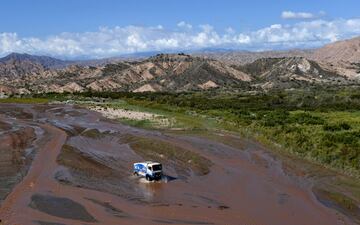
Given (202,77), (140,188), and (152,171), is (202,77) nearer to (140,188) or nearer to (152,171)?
A: (152,171)

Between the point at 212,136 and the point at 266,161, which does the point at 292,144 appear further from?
the point at 212,136

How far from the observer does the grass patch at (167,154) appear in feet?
128

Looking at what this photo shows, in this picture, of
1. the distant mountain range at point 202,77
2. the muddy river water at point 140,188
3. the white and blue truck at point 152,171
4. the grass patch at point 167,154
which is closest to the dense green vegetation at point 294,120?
the muddy river water at point 140,188

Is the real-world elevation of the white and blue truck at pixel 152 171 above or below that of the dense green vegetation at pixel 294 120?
above

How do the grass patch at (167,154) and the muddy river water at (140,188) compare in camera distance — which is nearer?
the muddy river water at (140,188)

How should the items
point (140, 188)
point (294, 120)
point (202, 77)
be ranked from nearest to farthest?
point (140, 188)
point (294, 120)
point (202, 77)

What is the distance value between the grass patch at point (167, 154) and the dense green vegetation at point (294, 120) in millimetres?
8628

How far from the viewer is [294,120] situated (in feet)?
211

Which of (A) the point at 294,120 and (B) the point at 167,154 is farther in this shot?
(A) the point at 294,120

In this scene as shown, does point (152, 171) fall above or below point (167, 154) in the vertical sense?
above

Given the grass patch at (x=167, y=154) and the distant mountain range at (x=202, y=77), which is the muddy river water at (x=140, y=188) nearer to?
the grass patch at (x=167, y=154)

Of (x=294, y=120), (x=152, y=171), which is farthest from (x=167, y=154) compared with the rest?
(x=294, y=120)

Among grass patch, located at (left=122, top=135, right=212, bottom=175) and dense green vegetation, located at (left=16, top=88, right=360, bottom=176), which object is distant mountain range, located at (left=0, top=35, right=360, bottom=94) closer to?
dense green vegetation, located at (left=16, top=88, right=360, bottom=176)

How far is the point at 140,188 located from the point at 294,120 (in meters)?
36.8
